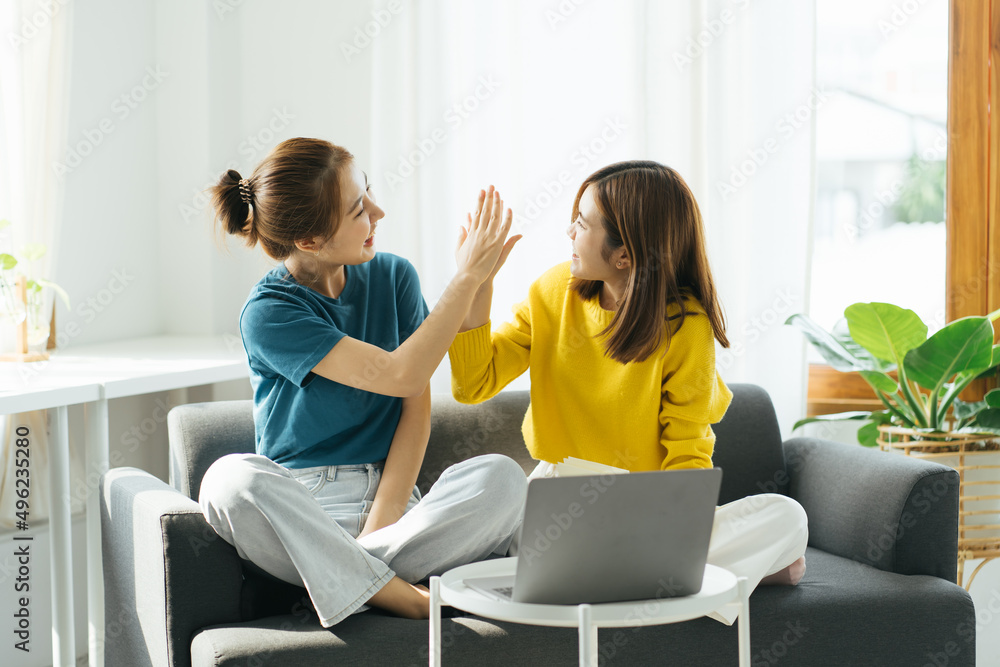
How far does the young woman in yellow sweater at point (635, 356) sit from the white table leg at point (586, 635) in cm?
55

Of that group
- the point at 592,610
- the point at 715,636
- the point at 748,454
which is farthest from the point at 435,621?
the point at 748,454

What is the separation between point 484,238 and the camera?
5.09ft

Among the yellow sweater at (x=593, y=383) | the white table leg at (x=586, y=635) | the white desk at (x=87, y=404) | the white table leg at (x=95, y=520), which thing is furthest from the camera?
the white table leg at (x=95, y=520)

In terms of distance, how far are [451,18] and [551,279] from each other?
1055 millimetres

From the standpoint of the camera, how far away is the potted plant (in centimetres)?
205

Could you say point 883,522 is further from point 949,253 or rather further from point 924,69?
point 924,69

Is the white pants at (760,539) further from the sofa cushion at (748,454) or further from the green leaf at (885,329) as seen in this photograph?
the green leaf at (885,329)

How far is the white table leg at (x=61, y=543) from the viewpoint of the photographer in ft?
6.08

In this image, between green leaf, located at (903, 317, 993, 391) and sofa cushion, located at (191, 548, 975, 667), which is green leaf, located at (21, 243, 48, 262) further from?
green leaf, located at (903, 317, 993, 391)

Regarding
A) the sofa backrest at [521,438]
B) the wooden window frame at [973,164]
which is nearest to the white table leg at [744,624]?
the sofa backrest at [521,438]

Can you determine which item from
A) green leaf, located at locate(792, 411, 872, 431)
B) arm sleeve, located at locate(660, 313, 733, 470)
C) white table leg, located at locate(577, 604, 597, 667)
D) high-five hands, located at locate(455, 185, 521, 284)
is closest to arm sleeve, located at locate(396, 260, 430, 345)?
high-five hands, located at locate(455, 185, 521, 284)

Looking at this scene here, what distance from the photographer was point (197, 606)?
4.63ft

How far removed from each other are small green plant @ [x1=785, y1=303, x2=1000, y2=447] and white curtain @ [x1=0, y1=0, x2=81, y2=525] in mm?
1837

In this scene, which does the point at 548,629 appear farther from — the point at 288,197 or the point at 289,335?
the point at 288,197
